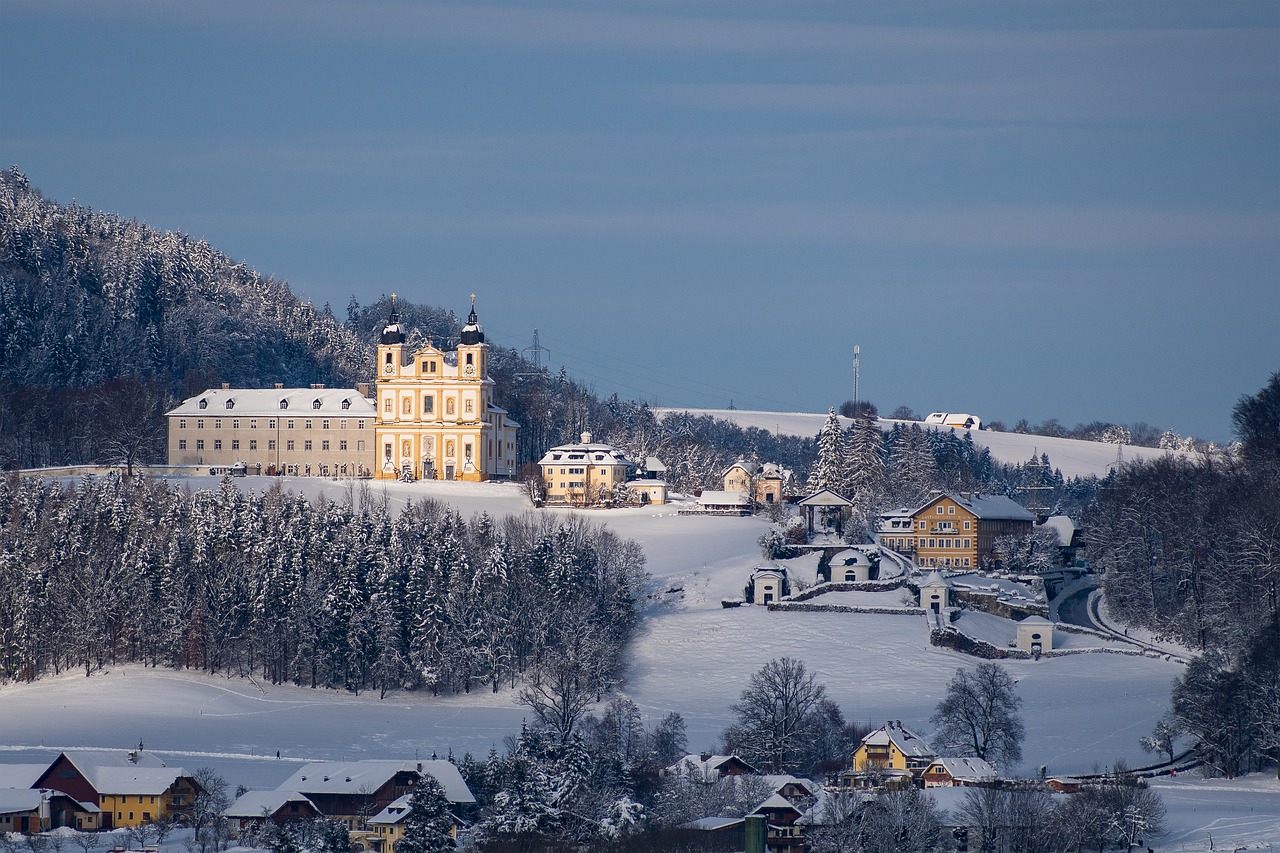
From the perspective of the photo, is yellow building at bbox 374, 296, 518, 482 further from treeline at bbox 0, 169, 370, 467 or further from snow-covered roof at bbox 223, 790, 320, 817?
snow-covered roof at bbox 223, 790, 320, 817

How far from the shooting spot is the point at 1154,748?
6316 centimetres

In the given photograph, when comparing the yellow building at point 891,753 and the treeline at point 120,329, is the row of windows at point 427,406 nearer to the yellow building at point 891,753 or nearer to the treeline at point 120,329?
the treeline at point 120,329

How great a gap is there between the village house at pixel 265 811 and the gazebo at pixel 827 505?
47610mm

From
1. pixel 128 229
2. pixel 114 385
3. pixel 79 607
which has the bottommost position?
pixel 79 607

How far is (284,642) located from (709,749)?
2123cm

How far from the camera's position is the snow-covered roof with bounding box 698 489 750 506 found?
→ 105400 millimetres

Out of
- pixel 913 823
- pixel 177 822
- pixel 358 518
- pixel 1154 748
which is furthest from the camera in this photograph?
pixel 358 518

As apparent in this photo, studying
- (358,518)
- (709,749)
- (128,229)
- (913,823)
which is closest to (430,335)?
(128,229)

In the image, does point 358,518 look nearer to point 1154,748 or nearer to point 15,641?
point 15,641

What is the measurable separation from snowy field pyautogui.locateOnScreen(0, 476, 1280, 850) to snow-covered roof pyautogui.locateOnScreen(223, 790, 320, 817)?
4.43m

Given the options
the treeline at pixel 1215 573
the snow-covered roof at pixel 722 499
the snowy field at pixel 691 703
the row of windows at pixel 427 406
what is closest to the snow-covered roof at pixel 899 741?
the snowy field at pixel 691 703

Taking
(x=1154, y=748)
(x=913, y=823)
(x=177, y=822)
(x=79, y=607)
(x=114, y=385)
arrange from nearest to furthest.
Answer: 1. (x=913, y=823)
2. (x=177, y=822)
3. (x=1154, y=748)
4. (x=79, y=607)
5. (x=114, y=385)

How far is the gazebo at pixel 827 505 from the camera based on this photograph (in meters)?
97.8

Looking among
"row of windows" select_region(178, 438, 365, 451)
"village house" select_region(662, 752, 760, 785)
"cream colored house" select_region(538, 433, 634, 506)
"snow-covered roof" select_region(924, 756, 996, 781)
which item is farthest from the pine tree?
"row of windows" select_region(178, 438, 365, 451)
